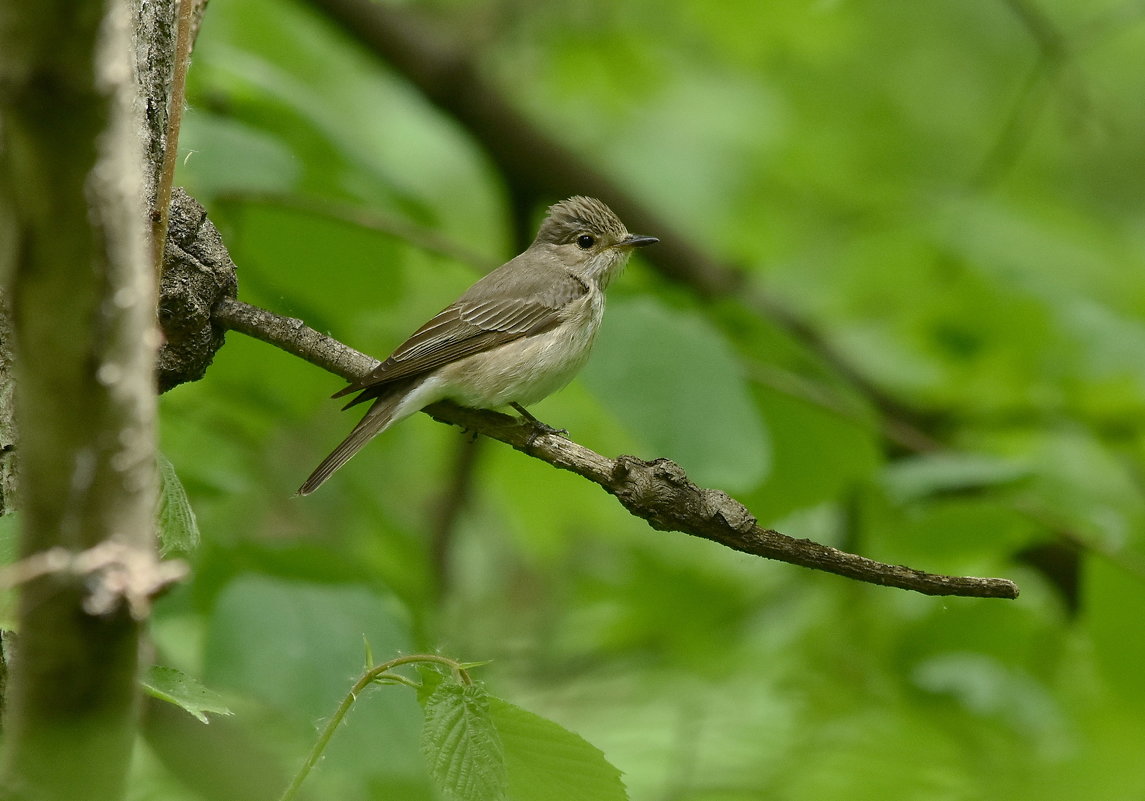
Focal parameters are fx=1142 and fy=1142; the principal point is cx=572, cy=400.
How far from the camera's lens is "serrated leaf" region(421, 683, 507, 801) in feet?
6.41

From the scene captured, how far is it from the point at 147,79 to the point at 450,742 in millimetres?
1532

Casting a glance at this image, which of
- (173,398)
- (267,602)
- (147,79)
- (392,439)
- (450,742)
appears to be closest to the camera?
(450,742)

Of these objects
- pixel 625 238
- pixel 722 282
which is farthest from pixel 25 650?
pixel 722 282

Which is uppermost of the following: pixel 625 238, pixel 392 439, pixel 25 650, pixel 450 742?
pixel 625 238

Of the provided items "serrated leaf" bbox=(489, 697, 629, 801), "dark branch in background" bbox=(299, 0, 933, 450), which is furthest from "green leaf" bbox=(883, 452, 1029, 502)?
"serrated leaf" bbox=(489, 697, 629, 801)

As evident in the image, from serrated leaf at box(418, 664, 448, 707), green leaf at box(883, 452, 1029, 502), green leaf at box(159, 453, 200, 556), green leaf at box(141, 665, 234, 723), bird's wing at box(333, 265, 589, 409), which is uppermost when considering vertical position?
bird's wing at box(333, 265, 589, 409)

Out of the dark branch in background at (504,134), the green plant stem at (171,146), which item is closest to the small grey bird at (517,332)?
the dark branch in background at (504,134)

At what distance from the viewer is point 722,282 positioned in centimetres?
621

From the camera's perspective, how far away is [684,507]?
7.40ft

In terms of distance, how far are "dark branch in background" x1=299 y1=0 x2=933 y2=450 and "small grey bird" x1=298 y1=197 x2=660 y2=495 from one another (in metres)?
0.58

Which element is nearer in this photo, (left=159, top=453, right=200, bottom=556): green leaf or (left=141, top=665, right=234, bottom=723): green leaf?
(left=159, top=453, right=200, bottom=556): green leaf

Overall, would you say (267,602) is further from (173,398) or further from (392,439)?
(392,439)

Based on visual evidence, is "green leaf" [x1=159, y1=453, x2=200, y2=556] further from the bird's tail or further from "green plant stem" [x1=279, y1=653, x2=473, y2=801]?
the bird's tail

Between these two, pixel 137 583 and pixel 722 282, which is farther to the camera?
pixel 722 282
